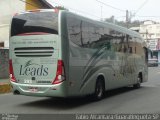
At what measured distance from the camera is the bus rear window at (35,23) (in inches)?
487

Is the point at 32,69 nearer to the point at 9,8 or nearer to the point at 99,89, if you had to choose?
the point at 99,89

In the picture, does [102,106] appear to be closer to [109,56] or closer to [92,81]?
[92,81]

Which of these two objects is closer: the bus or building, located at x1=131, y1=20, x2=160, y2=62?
the bus

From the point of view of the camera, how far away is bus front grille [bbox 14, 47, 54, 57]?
12.4m

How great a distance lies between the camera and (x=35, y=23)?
12641mm

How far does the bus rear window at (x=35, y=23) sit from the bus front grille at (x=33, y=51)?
21.3 inches

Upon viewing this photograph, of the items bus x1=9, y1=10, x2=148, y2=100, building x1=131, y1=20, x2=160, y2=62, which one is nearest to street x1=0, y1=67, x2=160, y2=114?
bus x1=9, y1=10, x2=148, y2=100

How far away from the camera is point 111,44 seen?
16.2 m

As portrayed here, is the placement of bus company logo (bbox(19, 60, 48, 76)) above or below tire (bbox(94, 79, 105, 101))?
above

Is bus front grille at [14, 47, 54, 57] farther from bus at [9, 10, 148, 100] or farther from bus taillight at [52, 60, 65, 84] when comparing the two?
bus taillight at [52, 60, 65, 84]

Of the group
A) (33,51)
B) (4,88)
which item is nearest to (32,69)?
(33,51)

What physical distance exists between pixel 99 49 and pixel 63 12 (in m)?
2.96

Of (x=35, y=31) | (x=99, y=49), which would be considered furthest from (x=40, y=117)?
(x=99, y=49)

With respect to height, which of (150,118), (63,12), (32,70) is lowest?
(150,118)
